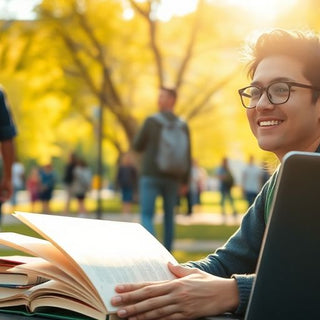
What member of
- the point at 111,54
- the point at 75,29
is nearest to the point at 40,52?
the point at 75,29

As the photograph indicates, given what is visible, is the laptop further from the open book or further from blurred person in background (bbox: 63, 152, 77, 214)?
blurred person in background (bbox: 63, 152, 77, 214)

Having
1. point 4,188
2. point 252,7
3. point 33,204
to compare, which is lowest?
point 33,204

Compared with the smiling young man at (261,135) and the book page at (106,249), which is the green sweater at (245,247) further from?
the book page at (106,249)

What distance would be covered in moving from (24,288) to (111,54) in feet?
104

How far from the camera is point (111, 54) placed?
1335 inches

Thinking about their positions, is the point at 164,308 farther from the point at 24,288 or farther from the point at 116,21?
the point at 116,21

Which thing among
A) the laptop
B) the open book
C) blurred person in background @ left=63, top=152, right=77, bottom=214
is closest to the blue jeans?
the open book

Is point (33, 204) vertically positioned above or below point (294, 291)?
below

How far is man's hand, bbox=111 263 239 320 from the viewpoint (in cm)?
215

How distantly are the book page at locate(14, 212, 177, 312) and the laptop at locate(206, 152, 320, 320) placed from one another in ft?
1.29

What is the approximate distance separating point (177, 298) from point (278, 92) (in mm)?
648

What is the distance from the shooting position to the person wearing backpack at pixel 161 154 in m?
10.7

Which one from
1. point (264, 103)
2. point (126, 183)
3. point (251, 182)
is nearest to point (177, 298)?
point (264, 103)

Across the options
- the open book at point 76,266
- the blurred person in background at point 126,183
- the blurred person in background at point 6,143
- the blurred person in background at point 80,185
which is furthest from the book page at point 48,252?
the blurred person in background at point 126,183
